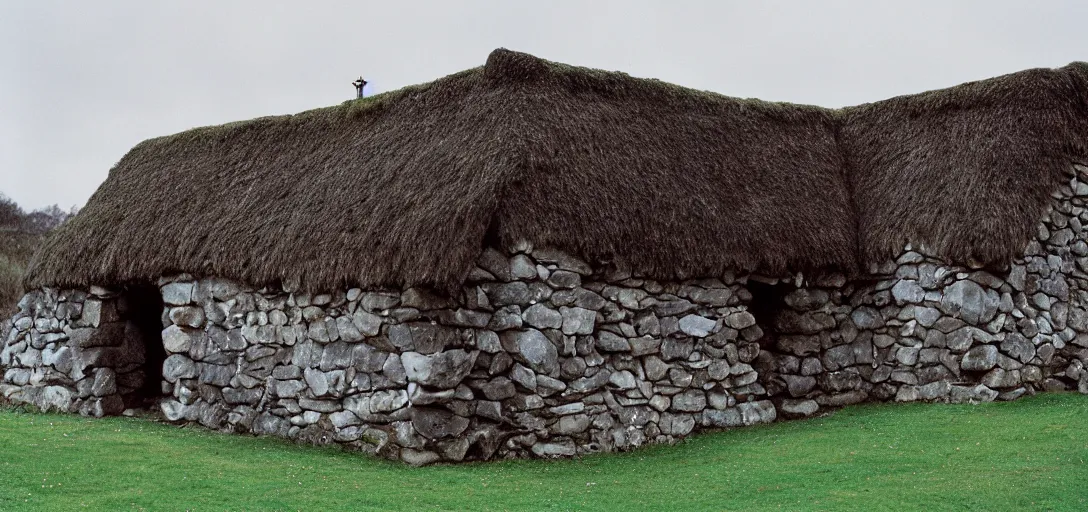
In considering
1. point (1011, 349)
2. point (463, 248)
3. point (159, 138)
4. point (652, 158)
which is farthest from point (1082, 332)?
point (159, 138)

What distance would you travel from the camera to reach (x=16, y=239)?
32438 mm

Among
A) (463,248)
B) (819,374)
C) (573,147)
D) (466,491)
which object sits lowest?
(466,491)

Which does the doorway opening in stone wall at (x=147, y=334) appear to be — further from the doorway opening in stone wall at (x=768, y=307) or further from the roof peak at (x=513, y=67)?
the doorway opening in stone wall at (x=768, y=307)

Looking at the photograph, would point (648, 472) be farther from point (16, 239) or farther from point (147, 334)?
point (16, 239)

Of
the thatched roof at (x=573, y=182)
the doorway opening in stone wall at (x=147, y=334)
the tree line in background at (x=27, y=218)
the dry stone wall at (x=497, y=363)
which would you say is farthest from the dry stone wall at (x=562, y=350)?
the tree line in background at (x=27, y=218)

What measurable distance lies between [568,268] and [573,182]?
1.18 meters

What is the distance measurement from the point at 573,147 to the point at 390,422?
4.10m

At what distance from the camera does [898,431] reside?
12.3 meters

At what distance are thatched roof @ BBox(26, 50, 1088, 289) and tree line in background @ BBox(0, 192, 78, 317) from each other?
14.6 feet

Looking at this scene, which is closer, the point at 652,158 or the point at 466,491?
the point at 466,491

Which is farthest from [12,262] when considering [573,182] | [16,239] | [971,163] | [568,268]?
[971,163]

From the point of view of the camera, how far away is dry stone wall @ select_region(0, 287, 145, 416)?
49.4 ft

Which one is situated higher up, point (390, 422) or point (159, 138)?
point (159, 138)

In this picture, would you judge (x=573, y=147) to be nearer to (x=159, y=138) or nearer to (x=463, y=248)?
(x=463, y=248)
